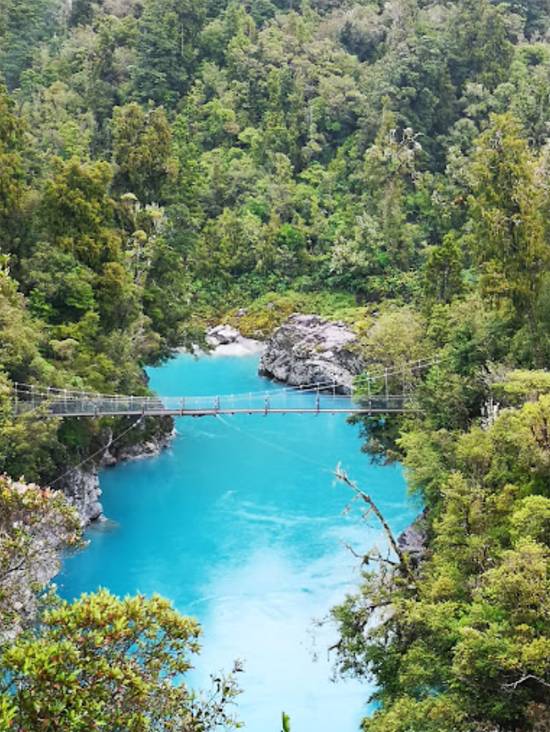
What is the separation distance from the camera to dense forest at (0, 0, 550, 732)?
5844 millimetres

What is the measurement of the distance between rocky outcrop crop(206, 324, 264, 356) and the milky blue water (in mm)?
5189

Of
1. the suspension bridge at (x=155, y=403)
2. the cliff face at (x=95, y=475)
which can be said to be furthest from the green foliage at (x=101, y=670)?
the suspension bridge at (x=155, y=403)

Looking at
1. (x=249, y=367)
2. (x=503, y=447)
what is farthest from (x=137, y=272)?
(x=503, y=447)

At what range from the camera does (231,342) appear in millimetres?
25422

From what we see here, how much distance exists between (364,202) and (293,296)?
3.74 metres

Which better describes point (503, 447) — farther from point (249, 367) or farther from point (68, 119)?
point (68, 119)

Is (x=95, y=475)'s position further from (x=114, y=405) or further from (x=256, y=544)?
(x=256, y=544)

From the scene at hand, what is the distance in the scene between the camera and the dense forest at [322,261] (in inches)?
230

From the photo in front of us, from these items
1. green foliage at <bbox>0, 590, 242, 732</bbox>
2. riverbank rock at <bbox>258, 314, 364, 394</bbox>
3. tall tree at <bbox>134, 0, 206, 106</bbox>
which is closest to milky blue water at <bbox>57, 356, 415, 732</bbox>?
riverbank rock at <bbox>258, 314, 364, 394</bbox>

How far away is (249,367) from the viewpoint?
24.0 metres

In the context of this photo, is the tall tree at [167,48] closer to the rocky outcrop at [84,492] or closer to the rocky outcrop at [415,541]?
the rocky outcrop at [84,492]

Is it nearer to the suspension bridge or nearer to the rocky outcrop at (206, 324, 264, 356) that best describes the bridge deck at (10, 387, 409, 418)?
the suspension bridge

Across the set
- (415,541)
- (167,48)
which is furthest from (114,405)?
(167,48)

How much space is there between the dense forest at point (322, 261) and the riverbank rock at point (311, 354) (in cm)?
75
